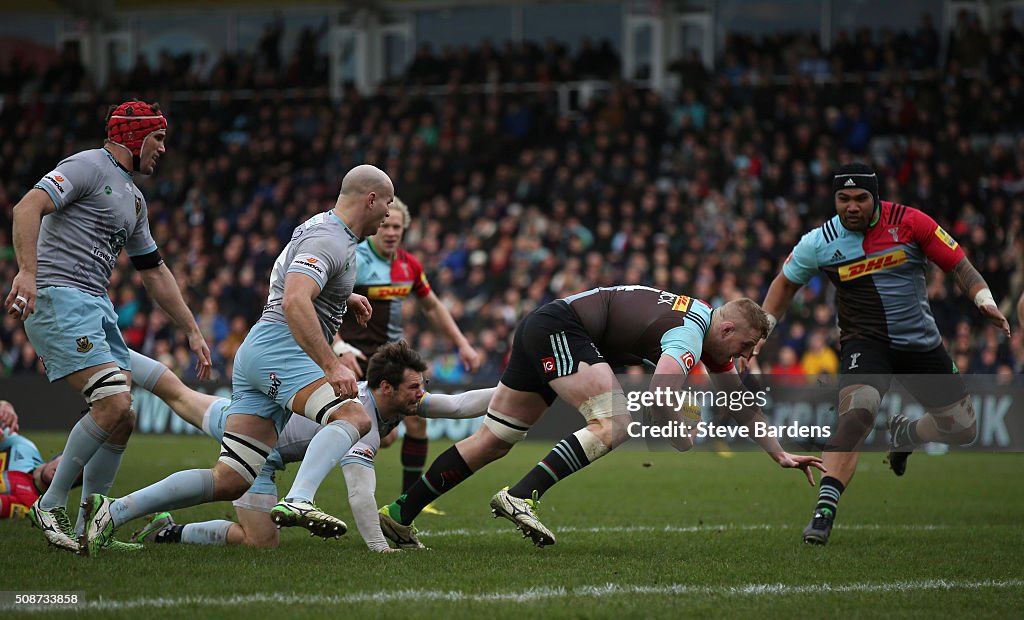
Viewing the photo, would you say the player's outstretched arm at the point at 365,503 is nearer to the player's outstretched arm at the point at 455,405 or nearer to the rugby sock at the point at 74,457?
the player's outstretched arm at the point at 455,405

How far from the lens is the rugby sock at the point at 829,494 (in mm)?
7793

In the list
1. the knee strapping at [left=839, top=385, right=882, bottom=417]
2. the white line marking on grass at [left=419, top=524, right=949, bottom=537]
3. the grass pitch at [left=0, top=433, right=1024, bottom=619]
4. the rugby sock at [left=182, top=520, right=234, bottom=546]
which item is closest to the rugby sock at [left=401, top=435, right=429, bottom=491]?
the grass pitch at [left=0, top=433, right=1024, bottom=619]

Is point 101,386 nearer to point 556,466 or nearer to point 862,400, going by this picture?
point 556,466

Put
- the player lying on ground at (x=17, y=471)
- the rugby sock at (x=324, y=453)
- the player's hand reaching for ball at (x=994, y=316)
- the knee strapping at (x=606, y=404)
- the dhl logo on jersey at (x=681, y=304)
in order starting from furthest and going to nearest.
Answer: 1. the player lying on ground at (x=17, y=471)
2. the player's hand reaching for ball at (x=994, y=316)
3. the dhl logo on jersey at (x=681, y=304)
4. the knee strapping at (x=606, y=404)
5. the rugby sock at (x=324, y=453)

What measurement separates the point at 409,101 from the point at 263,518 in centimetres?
2093

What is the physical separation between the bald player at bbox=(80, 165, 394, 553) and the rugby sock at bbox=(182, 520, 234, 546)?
0.38 metres

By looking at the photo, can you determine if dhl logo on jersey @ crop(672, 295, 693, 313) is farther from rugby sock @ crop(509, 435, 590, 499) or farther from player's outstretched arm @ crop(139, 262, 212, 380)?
player's outstretched arm @ crop(139, 262, 212, 380)

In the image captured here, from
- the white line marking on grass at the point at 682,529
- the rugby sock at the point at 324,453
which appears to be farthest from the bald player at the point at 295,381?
the white line marking on grass at the point at 682,529

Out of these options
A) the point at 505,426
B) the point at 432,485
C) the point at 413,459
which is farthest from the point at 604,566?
the point at 413,459

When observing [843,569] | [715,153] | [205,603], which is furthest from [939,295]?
[205,603]

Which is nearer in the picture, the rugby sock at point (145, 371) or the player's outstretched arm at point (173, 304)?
the player's outstretched arm at point (173, 304)

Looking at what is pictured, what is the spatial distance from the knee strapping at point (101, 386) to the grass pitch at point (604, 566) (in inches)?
35.6

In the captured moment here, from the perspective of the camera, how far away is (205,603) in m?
5.28

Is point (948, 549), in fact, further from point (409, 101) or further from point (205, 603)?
point (409, 101)
